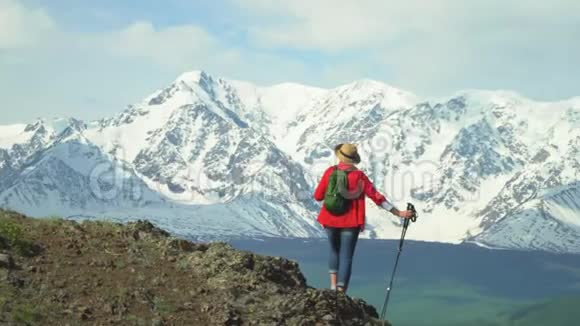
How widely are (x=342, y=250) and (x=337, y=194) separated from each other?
4.12 ft

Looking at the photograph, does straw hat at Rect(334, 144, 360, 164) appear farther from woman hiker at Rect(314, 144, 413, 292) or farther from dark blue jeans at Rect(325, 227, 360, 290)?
dark blue jeans at Rect(325, 227, 360, 290)

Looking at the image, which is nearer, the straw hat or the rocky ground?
the rocky ground

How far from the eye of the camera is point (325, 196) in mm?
16812

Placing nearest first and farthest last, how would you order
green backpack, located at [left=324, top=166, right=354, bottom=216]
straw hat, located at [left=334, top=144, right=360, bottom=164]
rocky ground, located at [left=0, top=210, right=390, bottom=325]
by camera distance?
rocky ground, located at [left=0, top=210, right=390, bottom=325], green backpack, located at [left=324, top=166, right=354, bottom=216], straw hat, located at [left=334, top=144, right=360, bottom=164]

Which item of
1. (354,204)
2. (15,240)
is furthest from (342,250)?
(15,240)

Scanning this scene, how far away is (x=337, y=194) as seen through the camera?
16562 millimetres

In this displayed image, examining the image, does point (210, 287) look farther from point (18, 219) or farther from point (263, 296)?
point (18, 219)

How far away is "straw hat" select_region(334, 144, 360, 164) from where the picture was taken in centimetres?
1727

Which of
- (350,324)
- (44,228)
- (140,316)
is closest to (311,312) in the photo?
(350,324)

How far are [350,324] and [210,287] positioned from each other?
2.72 meters

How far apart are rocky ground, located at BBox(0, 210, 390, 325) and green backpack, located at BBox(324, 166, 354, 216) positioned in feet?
5.52

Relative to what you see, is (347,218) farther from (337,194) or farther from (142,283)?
(142,283)

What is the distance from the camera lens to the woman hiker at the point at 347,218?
16.6m

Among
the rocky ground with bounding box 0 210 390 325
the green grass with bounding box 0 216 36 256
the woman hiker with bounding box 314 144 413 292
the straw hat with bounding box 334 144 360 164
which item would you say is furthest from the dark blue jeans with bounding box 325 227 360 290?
the green grass with bounding box 0 216 36 256
